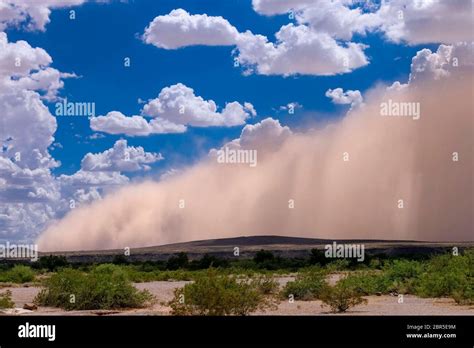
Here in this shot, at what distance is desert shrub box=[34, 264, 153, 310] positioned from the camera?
31281 millimetres

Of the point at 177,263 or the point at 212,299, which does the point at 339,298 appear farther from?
the point at 177,263

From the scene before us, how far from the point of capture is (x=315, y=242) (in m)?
Answer: 141

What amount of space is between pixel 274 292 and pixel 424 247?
86.1 meters

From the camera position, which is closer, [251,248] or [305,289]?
[305,289]

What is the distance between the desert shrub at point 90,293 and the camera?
3128cm

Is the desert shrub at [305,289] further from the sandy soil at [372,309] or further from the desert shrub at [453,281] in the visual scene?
the desert shrub at [453,281]

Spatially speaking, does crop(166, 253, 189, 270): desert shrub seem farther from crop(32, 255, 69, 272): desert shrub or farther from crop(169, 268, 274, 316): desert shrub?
crop(169, 268, 274, 316): desert shrub

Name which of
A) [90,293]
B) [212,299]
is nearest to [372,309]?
[212,299]

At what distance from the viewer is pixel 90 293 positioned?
31.2 m

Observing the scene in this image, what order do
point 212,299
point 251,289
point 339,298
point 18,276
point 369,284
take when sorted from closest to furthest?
1. point 212,299
2. point 251,289
3. point 339,298
4. point 369,284
5. point 18,276
